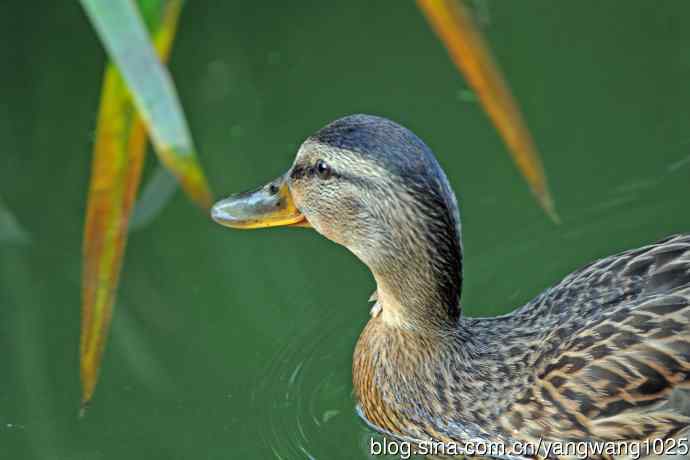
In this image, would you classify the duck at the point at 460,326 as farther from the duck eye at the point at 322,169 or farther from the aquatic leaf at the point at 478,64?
the aquatic leaf at the point at 478,64

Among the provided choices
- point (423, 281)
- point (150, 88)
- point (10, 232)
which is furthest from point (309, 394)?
point (150, 88)

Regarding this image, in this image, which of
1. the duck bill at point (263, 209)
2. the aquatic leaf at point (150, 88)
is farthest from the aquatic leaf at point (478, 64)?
the duck bill at point (263, 209)

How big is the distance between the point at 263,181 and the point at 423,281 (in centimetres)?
147

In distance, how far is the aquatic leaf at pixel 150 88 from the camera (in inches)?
110

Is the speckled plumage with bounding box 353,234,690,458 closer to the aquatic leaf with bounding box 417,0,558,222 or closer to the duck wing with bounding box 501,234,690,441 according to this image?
the duck wing with bounding box 501,234,690,441

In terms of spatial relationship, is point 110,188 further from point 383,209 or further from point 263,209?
point 263,209

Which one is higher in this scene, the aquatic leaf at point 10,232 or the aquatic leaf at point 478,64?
the aquatic leaf at point 478,64

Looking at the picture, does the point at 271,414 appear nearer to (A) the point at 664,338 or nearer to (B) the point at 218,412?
(B) the point at 218,412

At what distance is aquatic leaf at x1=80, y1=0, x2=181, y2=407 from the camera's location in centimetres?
299

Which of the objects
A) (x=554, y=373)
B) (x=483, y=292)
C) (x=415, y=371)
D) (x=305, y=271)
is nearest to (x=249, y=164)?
(x=305, y=271)

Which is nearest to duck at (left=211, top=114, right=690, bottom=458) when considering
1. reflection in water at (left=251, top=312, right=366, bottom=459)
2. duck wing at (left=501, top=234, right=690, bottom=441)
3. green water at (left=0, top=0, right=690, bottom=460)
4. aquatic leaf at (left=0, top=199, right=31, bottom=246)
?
duck wing at (left=501, top=234, right=690, bottom=441)

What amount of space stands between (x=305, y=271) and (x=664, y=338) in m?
1.59

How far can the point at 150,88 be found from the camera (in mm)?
2861

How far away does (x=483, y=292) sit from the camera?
4609 millimetres
